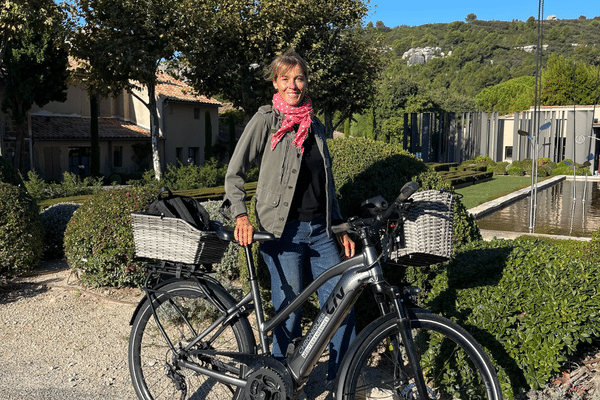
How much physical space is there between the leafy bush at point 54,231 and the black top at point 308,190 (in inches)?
234

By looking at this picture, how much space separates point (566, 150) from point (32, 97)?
3446cm

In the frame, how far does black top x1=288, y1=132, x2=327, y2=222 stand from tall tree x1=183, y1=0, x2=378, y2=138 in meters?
19.0

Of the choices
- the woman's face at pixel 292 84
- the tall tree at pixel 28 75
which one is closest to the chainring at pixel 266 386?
the woman's face at pixel 292 84

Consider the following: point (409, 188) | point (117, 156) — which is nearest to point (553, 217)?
point (409, 188)

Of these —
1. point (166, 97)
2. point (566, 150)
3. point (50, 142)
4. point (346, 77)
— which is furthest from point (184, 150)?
point (566, 150)

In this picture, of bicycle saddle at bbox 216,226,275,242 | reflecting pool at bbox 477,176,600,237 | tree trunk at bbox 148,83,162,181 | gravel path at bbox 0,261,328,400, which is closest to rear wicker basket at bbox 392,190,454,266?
bicycle saddle at bbox 216,226,275,242

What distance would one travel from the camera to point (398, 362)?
2.59 m

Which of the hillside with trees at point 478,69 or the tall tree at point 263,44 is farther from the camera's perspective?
the hillside with trees at point 478,69

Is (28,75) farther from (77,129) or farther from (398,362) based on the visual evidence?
(398,362)

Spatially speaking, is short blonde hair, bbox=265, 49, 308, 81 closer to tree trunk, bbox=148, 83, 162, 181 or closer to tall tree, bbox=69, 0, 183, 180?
tall tree, bbox=69, 0, 183, 180

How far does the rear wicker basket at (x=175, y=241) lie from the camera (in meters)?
3.01

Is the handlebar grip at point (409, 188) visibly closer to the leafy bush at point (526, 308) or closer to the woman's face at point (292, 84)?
the woman's face at point (292, 84)

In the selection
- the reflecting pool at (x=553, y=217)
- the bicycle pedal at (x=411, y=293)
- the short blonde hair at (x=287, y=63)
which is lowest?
the reflecting pool at (x=553, y=217)

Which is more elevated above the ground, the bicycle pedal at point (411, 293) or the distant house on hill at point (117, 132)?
the distant house on hill at point (117, 132)
